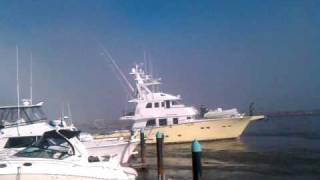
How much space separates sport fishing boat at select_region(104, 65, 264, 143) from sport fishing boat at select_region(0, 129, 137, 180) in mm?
27793

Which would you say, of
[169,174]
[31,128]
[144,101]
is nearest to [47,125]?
[31,128]

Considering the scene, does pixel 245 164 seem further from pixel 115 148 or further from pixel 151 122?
pixel 151 122

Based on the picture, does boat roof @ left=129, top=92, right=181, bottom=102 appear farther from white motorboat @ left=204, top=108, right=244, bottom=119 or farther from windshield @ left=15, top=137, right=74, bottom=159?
windshield @ left=15, top=137, right=74, bottom=159

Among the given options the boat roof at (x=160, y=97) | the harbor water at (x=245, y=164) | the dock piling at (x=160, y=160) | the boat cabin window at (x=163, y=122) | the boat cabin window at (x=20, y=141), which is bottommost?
the harbor water at (x=245, y=164)

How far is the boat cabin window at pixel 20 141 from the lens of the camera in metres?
25.1

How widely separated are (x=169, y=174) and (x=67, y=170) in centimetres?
1027

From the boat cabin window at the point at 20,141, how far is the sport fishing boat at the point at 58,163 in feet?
26.9

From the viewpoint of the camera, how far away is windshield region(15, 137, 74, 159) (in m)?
16.4

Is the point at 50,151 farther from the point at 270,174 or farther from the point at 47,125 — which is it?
the point at 270,174

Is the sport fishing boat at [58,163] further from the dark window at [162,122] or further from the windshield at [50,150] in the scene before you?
the dark window at [162,122]

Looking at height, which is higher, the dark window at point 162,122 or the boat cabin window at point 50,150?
the dark window at point 162,122

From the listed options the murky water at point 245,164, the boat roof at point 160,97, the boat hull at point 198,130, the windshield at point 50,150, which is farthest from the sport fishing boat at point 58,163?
the boat roof at point 160,97

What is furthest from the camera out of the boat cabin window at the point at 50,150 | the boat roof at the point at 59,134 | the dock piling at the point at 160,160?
the dock piling at the point at 160,160

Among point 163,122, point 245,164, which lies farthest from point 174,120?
point 245,164
